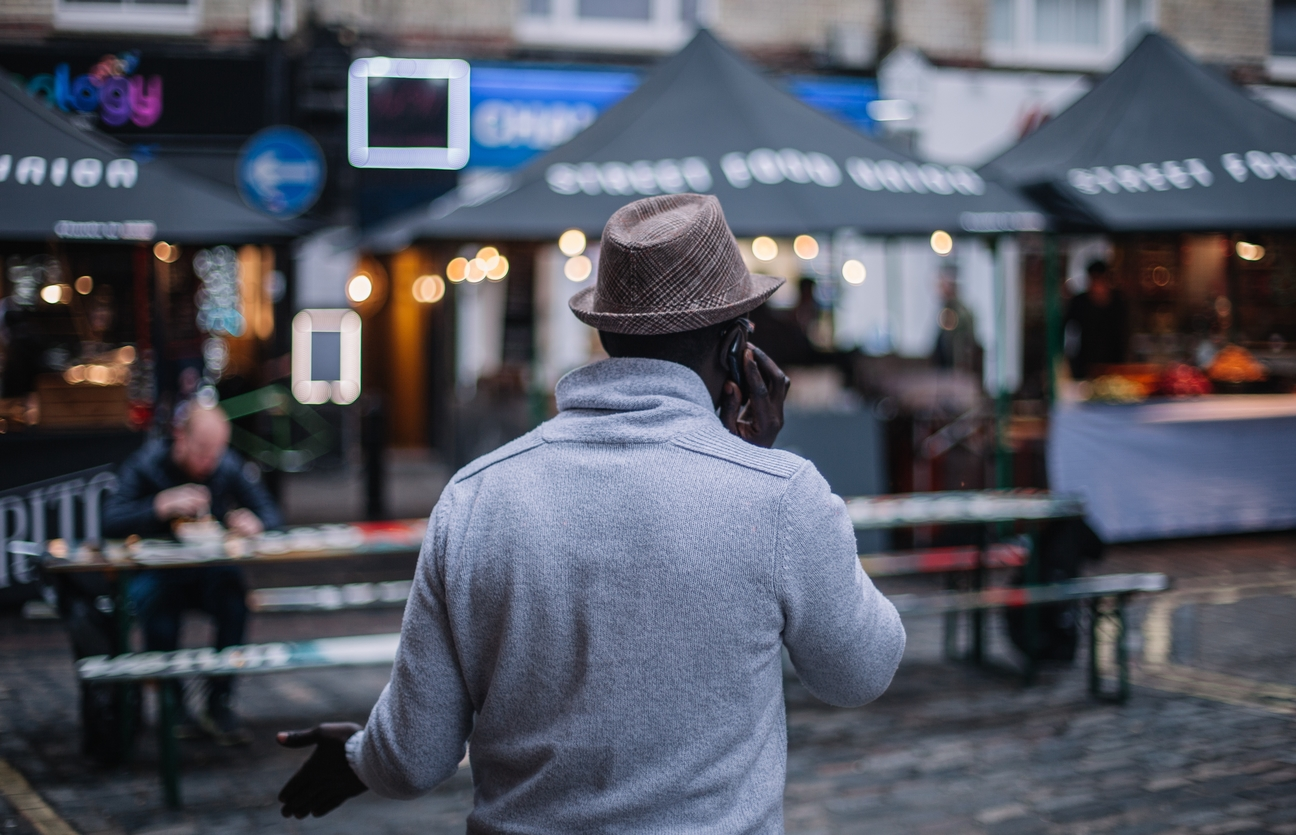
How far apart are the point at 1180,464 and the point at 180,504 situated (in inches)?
307

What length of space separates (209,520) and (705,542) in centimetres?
457

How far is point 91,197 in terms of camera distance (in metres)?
6.95

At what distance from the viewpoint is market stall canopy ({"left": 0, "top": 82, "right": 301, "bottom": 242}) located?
6758mm

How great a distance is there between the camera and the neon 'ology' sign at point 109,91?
12422 mm

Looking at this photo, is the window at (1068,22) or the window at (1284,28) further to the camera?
the window at (1284,28)

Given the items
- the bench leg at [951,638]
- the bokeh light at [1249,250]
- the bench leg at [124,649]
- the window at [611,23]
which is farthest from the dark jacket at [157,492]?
the bokeh light at [1249,250]

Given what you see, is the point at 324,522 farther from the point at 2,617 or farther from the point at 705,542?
the point at 705,542

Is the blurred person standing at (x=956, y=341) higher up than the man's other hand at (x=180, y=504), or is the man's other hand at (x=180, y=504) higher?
the blurred person standing at (x=956, y=341)

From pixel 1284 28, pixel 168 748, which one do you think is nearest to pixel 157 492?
pixel 168 748

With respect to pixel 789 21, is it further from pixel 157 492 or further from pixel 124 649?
pixel 124 649

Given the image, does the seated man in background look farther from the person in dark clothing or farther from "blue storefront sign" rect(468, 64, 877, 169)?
the person in dark clothing

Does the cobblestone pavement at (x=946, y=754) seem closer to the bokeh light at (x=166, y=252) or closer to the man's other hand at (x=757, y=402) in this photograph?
the man's other hand at (x=757, y=402)

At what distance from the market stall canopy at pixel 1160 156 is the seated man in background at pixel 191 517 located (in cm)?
504

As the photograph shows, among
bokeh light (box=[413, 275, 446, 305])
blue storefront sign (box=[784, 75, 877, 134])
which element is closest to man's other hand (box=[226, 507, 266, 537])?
blue storefront sign (box=[784, 75, 877, 134])
